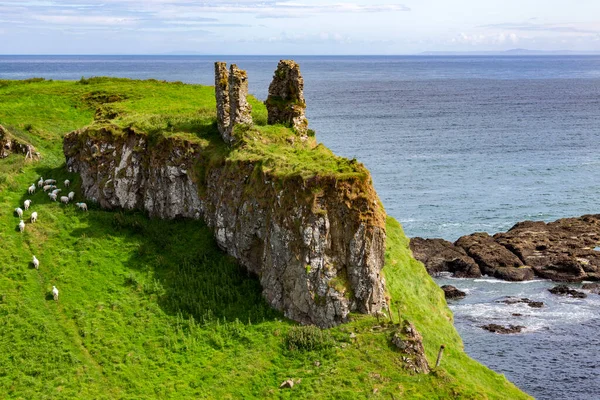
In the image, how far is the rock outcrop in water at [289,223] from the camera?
1521 inches

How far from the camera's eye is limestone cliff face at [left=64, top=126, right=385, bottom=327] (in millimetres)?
38625

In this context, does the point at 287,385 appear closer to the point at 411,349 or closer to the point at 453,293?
the point at 411,349

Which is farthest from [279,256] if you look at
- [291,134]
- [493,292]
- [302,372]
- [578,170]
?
[578,170]

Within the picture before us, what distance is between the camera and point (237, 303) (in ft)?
135

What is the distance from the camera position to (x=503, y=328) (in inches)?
2100

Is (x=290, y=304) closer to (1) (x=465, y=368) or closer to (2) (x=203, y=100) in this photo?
(1) (x=465, y=368)

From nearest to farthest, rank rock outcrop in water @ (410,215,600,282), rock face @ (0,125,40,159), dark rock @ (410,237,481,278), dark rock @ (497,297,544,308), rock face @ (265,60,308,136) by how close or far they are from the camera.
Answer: rock face @ (265,60,308,136) < dark rock @ (497,297,544,308) < rock face @ (0,125,40,159) < rock outcrop in water @ (410,215,600,282) < dark rock @ (410,237,481,278)

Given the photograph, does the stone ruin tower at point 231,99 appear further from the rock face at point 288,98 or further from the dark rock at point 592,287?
the dark rock at point 592,287

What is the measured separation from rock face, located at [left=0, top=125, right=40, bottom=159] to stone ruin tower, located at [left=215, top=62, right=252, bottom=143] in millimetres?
20363

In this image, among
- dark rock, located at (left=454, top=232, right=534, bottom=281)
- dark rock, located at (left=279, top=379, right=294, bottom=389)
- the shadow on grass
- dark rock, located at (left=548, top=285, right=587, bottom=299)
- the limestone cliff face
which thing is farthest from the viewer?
dark rock, located at (left=454, top=232, right=534, bottom=281)

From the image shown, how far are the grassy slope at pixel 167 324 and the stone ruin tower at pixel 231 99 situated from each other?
2.27m

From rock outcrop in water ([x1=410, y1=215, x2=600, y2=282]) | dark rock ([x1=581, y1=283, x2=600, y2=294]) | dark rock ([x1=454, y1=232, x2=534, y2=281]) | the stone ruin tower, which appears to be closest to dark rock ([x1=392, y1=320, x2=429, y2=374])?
the stone ruin tower

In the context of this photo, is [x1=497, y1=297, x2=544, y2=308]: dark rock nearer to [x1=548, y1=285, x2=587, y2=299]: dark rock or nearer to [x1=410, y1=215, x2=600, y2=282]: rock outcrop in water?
[x1=548, y1=285, x2=587, y2=299]: dark rock

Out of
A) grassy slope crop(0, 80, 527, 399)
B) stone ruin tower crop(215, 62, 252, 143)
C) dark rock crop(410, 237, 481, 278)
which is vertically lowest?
dark rock crop(410, 237, 481, 278)
